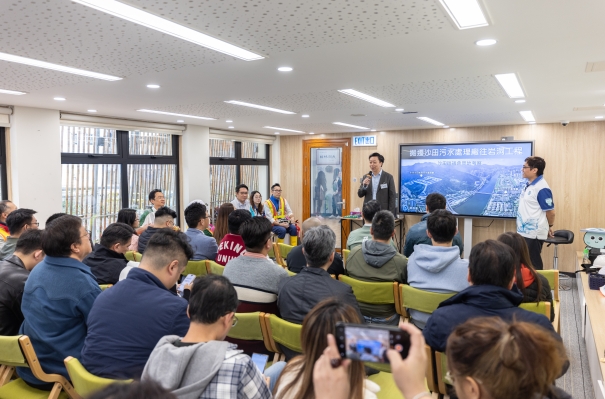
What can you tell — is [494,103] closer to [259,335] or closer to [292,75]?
[292,75]

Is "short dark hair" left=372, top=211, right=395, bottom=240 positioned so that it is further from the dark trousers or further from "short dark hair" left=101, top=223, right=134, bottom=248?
the dark trousers

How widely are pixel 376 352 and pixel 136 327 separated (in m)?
1.27

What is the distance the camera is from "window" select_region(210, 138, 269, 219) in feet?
28.8

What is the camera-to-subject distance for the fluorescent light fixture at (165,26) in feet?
6.63

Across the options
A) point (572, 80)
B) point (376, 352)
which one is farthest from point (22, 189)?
point (572, 80)

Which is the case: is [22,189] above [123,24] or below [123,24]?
below

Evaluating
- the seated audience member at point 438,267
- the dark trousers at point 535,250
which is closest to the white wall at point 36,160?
the seated audience member at point 438,267

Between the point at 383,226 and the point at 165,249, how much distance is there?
5.51ft

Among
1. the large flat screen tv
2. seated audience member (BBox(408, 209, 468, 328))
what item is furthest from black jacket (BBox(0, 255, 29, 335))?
the large flat screen tv

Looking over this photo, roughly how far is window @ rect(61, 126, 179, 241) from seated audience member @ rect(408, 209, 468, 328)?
535 cm

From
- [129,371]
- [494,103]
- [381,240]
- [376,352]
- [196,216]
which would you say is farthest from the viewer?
[494,103]

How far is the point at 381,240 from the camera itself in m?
3.31

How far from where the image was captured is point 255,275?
8.82 feet

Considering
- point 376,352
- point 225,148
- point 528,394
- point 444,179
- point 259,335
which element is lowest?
point 259,335
